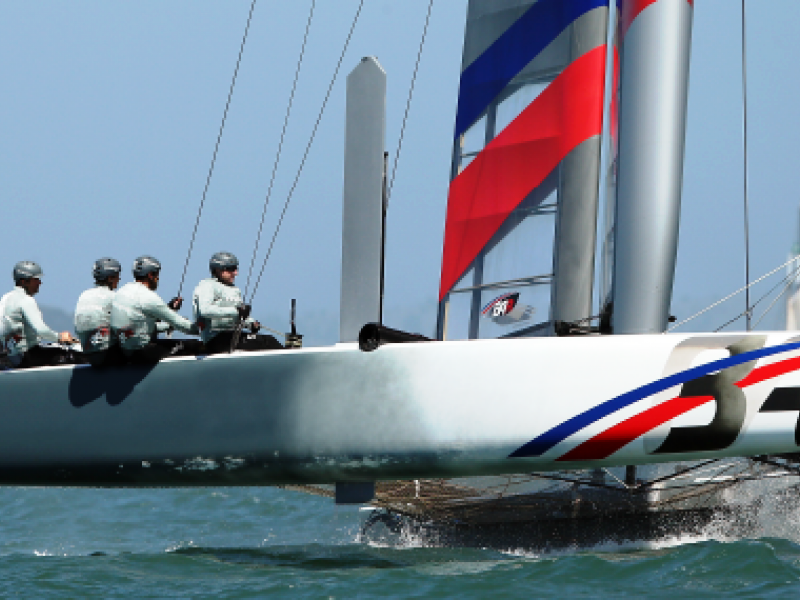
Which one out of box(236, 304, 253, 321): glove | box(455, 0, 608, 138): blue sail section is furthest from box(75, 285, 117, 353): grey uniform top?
box(455, 0, 608, 138): blue sail section

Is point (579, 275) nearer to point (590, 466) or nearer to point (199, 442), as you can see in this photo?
point (590, 466)

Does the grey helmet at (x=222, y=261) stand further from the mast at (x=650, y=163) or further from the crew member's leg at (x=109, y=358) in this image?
the mast at (x=650, y=163)

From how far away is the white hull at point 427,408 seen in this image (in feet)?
16.1

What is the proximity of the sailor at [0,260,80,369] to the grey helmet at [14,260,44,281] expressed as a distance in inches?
2.9

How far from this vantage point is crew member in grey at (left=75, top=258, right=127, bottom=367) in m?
5.59

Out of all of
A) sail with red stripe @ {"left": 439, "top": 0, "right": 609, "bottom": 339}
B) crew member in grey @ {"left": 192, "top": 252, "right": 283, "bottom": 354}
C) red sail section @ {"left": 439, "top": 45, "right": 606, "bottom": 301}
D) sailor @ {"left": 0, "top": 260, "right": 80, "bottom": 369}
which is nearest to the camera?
crew member in grey @ {"left": 192, "top": 252, "right": 283, "bottom": 354}

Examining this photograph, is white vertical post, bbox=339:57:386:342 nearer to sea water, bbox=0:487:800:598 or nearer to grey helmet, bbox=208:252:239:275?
grey helmet, bbox=208:252:239:275

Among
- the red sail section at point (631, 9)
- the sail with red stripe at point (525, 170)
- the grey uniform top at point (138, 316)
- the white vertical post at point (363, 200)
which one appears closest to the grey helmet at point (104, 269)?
the grey uniform top at point (138, 316)

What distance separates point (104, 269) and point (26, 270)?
1.99 ft

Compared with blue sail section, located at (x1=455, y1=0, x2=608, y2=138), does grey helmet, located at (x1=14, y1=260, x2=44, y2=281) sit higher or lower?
lower

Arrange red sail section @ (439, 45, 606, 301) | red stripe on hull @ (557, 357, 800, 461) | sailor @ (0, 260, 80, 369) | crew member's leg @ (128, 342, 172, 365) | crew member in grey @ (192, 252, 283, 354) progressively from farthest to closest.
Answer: red sail section @ (439, 45, 606, 301)
sailor @ (0, 260, 80, 369)
crew member in grey @ (192, 252, 283, 354)
crew member's leg @ (128, 342, 172, 365)
red stripe on hull @ (557, 357, 800, 461)

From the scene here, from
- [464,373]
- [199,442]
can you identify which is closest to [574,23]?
[464,373]

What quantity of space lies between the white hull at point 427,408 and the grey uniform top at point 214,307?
303mm

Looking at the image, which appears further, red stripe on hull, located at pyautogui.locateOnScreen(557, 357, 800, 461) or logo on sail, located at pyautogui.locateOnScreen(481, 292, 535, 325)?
logo on sail, located at pyautogui.locateOnScreen(481, 292, 535, 325)
